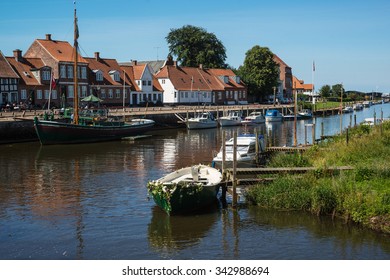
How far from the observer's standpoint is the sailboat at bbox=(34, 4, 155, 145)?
162 feet

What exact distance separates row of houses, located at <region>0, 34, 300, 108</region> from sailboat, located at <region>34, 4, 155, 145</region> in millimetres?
3527

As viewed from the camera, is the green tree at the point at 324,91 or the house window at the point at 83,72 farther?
the green tree at the point at 324,91

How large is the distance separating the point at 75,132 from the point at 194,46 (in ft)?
244

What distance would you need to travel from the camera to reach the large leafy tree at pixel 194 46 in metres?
119

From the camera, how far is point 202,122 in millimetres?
74500

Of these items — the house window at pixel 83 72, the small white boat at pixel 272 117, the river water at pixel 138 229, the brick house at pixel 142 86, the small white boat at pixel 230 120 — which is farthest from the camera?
the brick house at pixel 142 86

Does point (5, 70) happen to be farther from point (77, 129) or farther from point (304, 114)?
point (304, 114)

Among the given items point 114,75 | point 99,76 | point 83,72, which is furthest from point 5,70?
point 114,75

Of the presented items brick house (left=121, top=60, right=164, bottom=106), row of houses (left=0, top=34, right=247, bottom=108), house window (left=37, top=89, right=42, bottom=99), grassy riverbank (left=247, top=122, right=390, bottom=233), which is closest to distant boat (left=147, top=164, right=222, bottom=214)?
grassy riverbank (left=247, top=122, right=390, bottom=233)

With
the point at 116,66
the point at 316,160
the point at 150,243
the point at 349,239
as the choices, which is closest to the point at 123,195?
the point at 150,243

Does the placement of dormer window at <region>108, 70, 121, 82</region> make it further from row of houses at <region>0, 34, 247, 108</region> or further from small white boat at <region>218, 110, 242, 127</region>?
small white boat at <region>218, 110, 242, 127</region>

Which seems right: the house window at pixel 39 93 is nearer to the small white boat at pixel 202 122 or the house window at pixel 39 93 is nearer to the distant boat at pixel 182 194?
the small white boat at pixel 202 122

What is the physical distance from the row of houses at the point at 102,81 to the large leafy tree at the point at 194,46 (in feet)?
21.9

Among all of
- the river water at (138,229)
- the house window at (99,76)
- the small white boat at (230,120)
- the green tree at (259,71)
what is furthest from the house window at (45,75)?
the green tree at (259,71)
